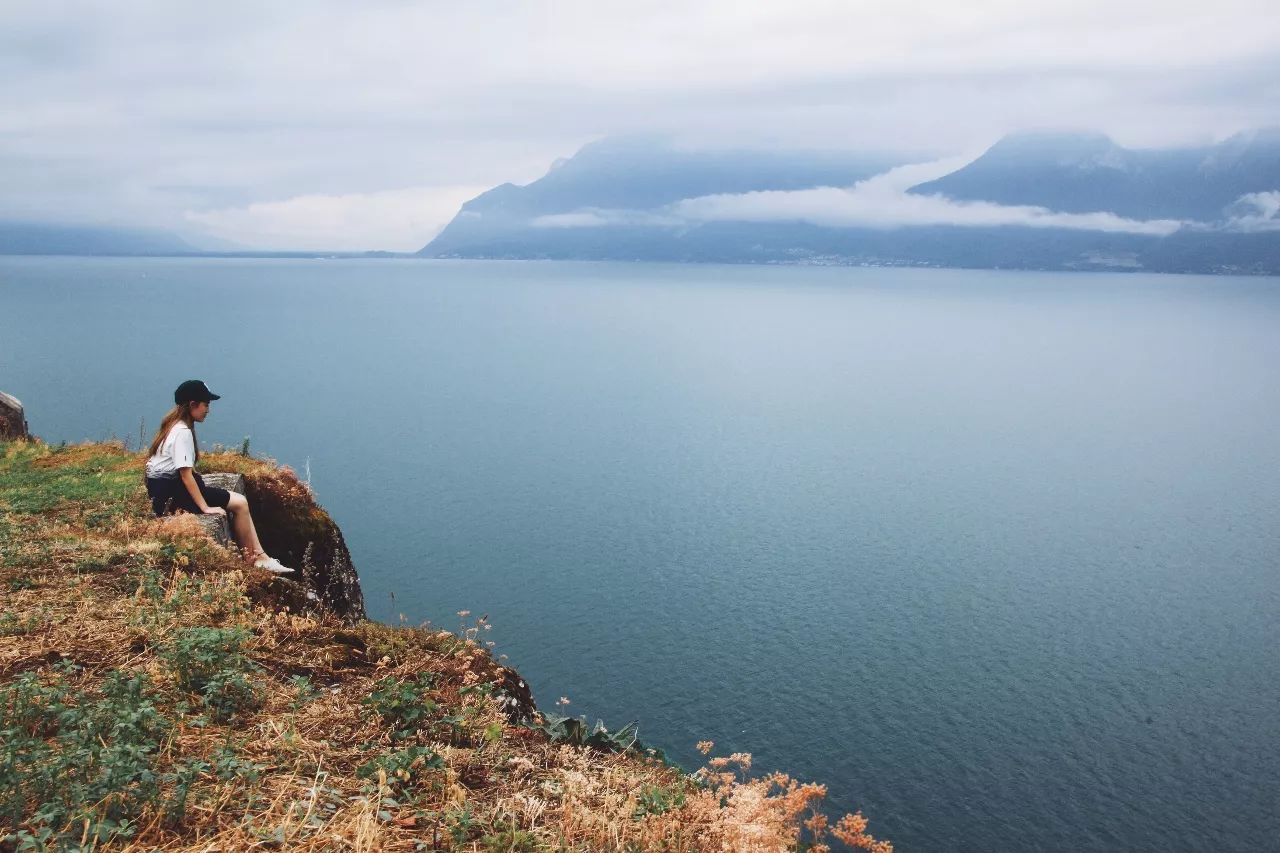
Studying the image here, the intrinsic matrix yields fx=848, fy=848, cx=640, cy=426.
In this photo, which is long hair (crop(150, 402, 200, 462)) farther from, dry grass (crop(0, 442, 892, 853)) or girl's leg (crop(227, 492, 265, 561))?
dry grass (crop(0, 442, 892, 853))

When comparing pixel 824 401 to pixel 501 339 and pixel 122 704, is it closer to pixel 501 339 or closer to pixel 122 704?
pixel 501 339

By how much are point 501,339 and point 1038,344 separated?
10776 cm

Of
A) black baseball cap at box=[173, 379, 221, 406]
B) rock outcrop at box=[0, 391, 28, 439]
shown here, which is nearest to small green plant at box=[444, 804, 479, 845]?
black baseball cap at box=[173, 379, 221, 406]

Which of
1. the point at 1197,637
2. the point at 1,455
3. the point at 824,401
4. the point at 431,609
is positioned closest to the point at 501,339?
the point at 824,401

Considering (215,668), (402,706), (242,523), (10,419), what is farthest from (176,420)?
(10,419)

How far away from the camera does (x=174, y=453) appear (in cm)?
1273

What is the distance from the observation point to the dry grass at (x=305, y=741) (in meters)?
5.86

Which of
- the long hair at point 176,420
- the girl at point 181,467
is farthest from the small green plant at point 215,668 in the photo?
the long hair at point 176,420

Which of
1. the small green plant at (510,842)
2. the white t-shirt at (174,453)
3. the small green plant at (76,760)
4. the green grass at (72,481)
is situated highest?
the white t-shirt at (174,453)

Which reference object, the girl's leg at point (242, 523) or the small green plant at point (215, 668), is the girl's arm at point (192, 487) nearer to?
the girl's leg at point (242, 523)

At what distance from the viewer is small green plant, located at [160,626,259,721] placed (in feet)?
24.2

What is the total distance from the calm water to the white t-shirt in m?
26.2

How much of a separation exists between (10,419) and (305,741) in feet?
69.3

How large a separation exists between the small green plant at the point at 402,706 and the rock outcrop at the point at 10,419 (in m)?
19.8
